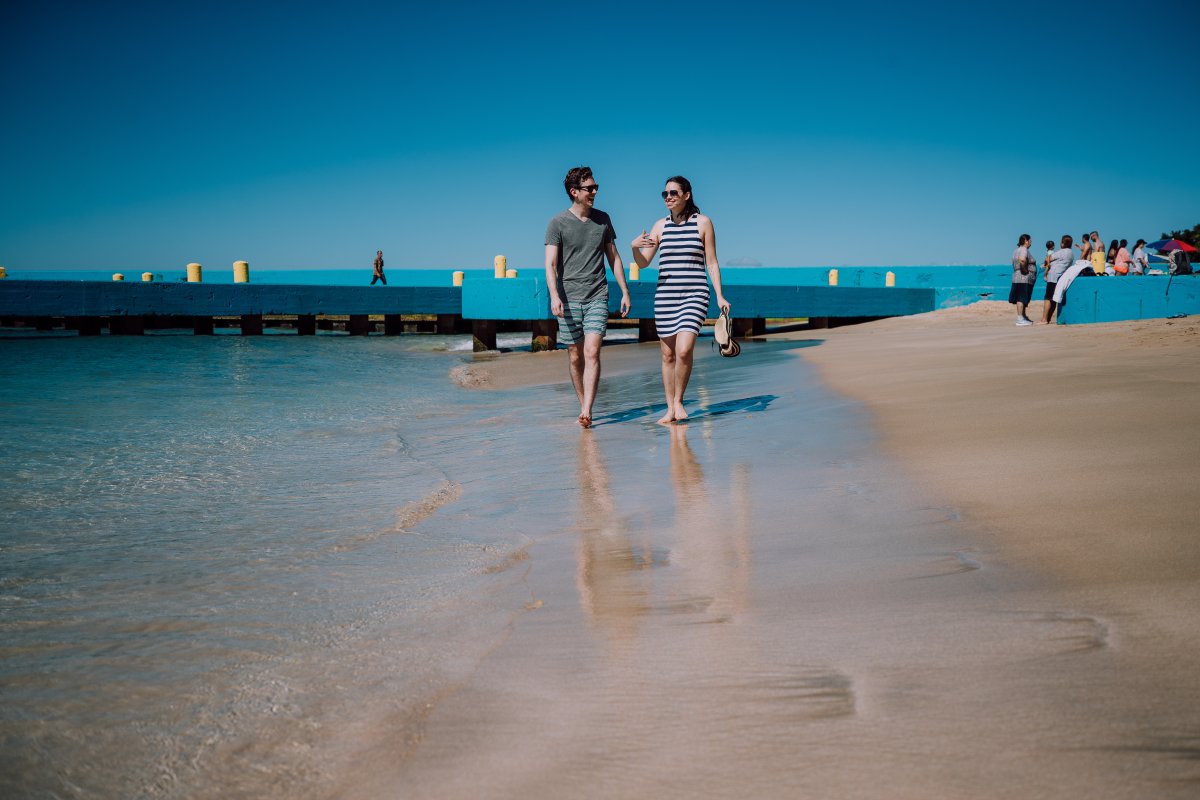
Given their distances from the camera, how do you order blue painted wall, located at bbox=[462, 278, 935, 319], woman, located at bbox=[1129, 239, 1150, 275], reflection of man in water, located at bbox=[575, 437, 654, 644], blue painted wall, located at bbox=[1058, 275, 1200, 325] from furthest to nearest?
woman, located at bbox=[1129, 239, 1150, 275] → blue painted wall, located at bbox=[462, 278, 935, 319] → blue painted wall, located at bbox=[1058, 275, 1200, 325] → reflection of man in water, located at bbox=[575, 437, 654, 644]

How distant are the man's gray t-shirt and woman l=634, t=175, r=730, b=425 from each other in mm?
276

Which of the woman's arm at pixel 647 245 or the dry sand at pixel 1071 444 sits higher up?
the woman's arm at pixel 647 245

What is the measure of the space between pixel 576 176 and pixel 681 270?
0.94m

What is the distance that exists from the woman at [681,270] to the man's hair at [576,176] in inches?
20.7

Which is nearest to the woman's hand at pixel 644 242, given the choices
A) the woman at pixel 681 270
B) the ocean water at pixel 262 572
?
the woman at pixel 681 270

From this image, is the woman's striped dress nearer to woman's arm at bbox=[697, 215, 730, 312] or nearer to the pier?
woman's arm at bbox=[697, 215, 730, 312]

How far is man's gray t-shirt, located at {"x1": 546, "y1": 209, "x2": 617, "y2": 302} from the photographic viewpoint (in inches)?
239

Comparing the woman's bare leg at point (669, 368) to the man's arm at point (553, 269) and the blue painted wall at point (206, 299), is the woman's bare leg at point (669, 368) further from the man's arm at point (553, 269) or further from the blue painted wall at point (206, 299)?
the blue painted wall at point (206, 299)

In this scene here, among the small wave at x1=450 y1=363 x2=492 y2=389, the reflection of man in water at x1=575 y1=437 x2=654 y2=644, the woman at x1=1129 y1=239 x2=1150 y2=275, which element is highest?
the woman at x1=1129 y1=239 x2=1150 y2=275

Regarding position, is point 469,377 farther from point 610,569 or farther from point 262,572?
point 610,569

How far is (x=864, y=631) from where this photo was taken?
2096mm

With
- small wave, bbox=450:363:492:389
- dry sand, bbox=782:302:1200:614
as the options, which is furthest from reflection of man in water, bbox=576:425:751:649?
small wave, bbox=450:363:492:389

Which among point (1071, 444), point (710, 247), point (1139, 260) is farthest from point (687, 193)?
point (1139, 260)

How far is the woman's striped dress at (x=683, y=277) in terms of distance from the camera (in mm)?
5930
